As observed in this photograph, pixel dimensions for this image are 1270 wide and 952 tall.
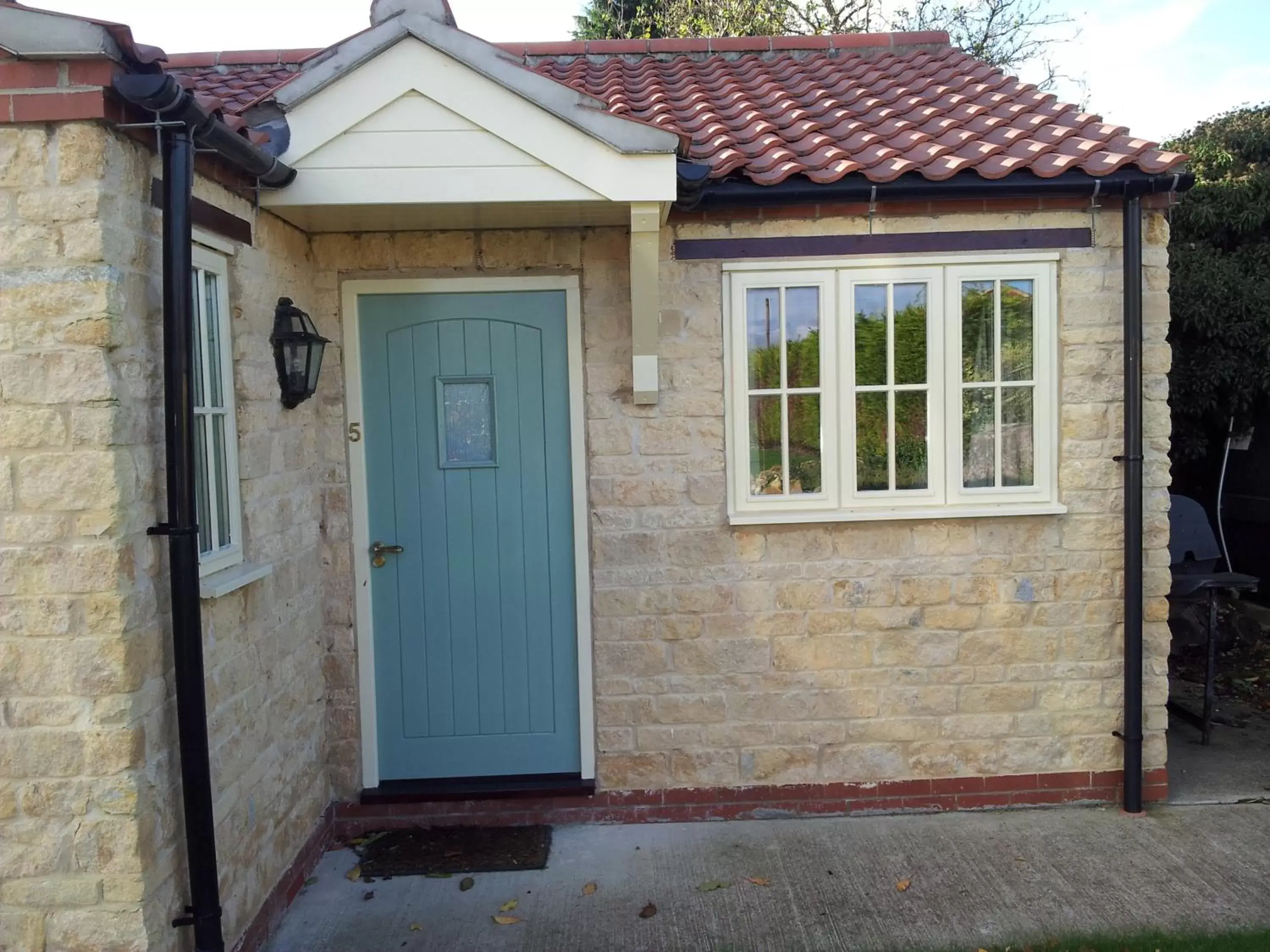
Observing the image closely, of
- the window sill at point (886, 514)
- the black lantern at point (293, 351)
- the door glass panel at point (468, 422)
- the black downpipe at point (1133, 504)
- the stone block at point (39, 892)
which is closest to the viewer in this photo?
the stone block at point (39, 892)

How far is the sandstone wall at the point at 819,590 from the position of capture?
15.7 ft

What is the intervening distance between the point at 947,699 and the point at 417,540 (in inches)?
111

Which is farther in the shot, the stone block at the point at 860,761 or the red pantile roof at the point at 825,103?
the stone block at the point at 860,761

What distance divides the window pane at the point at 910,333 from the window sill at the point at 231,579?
10.1 feet

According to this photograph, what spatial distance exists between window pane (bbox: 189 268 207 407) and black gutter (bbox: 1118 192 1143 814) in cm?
415

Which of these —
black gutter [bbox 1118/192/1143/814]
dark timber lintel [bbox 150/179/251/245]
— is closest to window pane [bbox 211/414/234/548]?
dark timber lintel [bbox 150/179/251/245]

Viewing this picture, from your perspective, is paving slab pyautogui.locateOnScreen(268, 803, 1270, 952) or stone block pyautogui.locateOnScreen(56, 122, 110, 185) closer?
stone block pyautogui.locateOnScreen(56, 122, 110, 185)

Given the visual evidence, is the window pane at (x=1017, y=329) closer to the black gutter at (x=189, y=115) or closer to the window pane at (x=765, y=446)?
the window pane at (x=765, y=446)

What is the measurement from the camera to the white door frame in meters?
4.80

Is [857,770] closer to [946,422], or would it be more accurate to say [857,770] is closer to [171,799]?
[946,422]

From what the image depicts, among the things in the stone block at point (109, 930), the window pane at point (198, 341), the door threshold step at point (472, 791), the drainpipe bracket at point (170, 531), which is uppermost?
the window pane at point (198, 341)

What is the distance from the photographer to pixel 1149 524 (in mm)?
4832

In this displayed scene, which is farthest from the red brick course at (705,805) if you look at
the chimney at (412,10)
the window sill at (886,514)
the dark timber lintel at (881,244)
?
the chimney at (412,10)

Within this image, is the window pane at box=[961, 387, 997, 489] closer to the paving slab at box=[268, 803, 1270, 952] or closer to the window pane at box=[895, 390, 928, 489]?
the window pane at box=[895, 390, 928, 489]
